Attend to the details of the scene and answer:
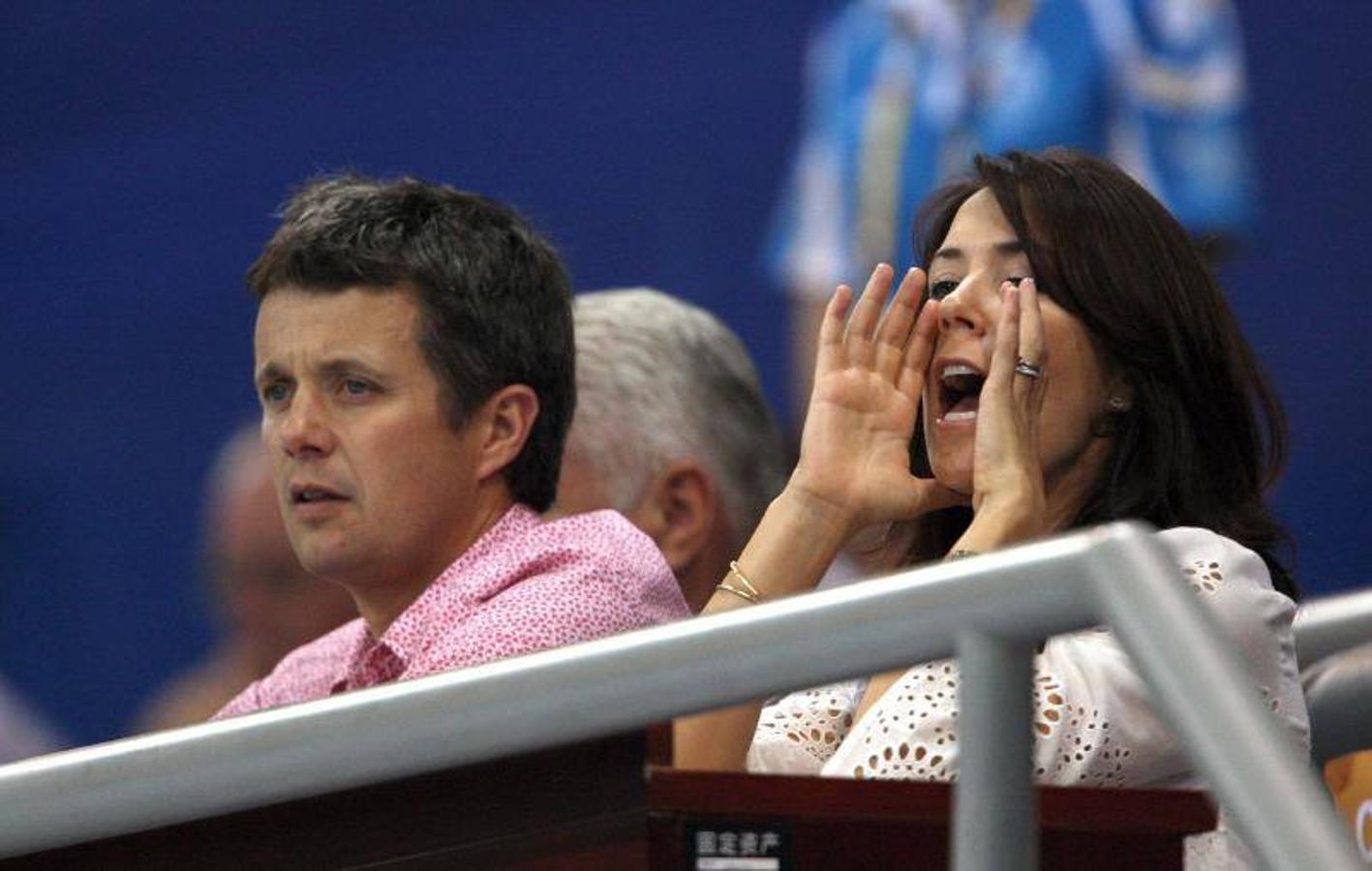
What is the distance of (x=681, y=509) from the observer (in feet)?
11.2

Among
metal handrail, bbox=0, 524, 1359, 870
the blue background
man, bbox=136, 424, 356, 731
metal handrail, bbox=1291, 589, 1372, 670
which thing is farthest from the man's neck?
the blue background

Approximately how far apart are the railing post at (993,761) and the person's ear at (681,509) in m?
2.15

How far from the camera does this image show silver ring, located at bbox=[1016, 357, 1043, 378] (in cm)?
237

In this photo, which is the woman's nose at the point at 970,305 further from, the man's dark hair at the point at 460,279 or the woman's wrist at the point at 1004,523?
the man's dark hair at the point at 460,279

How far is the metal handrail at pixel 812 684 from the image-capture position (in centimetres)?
112

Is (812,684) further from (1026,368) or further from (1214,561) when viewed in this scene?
(1026,368)

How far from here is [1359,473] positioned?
141 inches

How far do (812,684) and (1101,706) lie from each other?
2.84 ft

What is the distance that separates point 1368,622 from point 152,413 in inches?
125

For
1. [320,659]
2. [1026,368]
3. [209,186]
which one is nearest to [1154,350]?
[1026,368]

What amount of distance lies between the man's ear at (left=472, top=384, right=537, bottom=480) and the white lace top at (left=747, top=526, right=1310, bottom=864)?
599 mm

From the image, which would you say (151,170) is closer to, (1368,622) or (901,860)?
(1368,622)

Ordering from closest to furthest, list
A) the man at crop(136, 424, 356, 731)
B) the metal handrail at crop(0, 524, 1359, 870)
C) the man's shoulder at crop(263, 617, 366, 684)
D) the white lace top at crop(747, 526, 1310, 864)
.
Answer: the metal handrail at crop(0, 524, 1359, 870) < the white lace top at crop(747, 526, 1310, 864) < the man's shoulder at crop(263, 617, 366, 684) < the man at crop(136, 424, 356, 731)

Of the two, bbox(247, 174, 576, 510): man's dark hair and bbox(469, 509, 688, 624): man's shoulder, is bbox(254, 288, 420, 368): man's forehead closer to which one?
bbox(247, 174, 576, 510): man's dark hair
